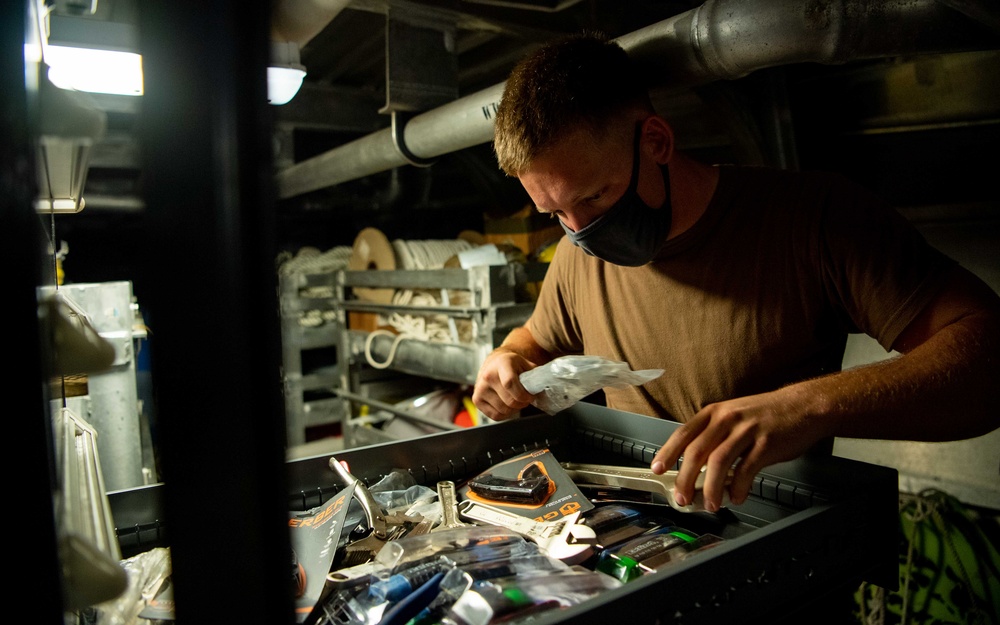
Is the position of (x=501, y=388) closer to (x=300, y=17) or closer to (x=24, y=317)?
(x=300, y=17)

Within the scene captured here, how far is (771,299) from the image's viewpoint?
4.13ft

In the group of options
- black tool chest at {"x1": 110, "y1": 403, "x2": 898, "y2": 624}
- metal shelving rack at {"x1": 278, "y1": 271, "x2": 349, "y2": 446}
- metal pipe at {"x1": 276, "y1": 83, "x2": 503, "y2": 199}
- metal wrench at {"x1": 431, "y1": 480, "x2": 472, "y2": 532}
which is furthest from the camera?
metal shelving rack at {"x1": 278, "y1": 271, "x2": 349, "y2": 446}

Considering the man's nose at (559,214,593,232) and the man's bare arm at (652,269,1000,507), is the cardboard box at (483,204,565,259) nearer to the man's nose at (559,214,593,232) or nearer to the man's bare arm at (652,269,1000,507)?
the man's nose at (559,214,593,232)

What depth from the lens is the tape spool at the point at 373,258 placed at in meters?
3.24

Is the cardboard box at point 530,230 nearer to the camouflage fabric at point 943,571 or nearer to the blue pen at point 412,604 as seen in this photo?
the camouflage fabric at point 943,571

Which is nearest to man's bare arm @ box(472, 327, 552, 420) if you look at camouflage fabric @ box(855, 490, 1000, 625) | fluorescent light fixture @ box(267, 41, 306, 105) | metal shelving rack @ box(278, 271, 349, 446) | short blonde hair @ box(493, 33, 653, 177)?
short blonde hair @ box(493, 33, 653, 177)

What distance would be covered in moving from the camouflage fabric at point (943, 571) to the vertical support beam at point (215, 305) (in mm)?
2200

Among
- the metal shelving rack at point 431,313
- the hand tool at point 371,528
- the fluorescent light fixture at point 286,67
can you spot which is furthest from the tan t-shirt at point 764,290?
the metal shelving rack at point 431,313

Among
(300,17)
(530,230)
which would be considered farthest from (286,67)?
(530,230)

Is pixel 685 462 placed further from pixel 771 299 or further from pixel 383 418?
pixel 383 418

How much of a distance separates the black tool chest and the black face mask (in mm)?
317

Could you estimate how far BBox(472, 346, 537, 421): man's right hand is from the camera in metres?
1.27

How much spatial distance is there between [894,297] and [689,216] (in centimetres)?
42

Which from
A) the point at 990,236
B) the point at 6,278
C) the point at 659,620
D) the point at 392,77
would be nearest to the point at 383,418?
the point at 392,77
